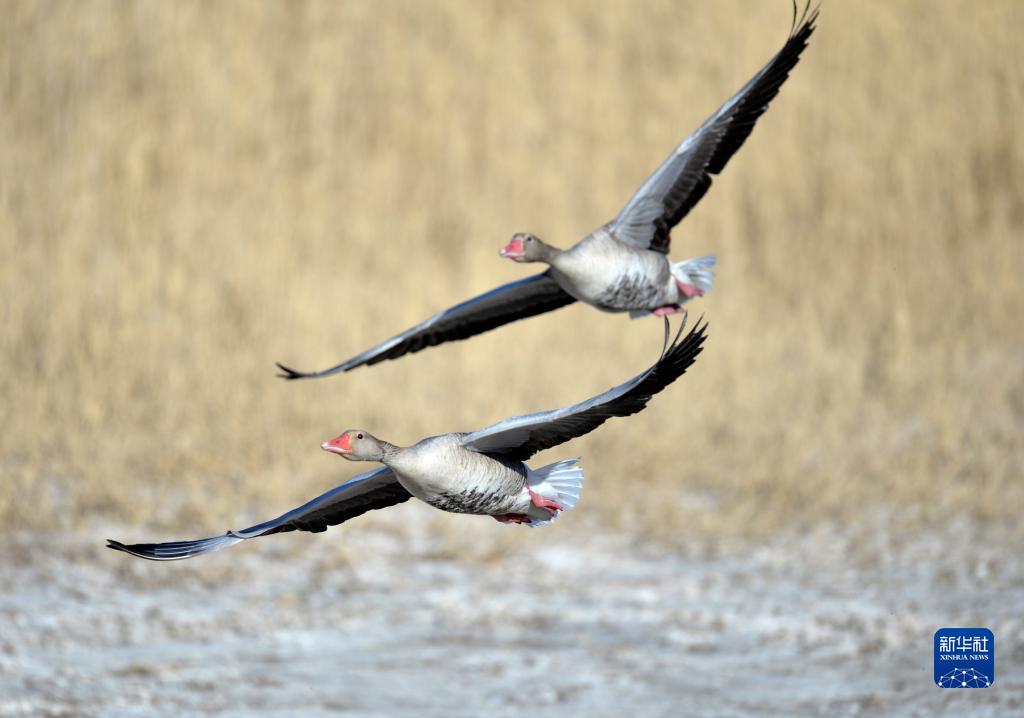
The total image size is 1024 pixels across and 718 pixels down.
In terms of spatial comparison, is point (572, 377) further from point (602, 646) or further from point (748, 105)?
point (748, 105)

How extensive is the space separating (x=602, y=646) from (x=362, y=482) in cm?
561

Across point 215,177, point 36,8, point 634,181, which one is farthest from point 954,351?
point 36,8

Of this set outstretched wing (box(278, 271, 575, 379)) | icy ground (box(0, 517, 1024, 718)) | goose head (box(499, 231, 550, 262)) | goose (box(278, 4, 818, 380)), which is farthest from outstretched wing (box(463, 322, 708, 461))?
icy ground (box(0, 517, 1024, 718))

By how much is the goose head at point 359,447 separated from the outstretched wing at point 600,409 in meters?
0.29

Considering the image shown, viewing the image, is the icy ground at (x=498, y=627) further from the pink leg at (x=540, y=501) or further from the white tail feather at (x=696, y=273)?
the pink leg at (x=540, y=501)

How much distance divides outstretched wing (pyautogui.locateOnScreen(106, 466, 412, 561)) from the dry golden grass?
7550 mm

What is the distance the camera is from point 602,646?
11.2 m

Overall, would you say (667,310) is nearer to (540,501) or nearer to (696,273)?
(696,273)

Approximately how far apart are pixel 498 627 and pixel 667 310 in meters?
5.64

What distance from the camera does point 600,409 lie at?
5.36 m

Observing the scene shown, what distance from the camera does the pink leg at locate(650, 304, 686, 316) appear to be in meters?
6.43

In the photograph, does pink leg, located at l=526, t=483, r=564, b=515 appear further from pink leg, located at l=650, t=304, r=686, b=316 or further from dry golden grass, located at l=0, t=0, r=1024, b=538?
dry golden grass, located at l=0, t=0, r=1024, b=538

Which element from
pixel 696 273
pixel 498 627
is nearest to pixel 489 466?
pixel 696 273

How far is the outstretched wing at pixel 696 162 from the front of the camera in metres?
6.30
